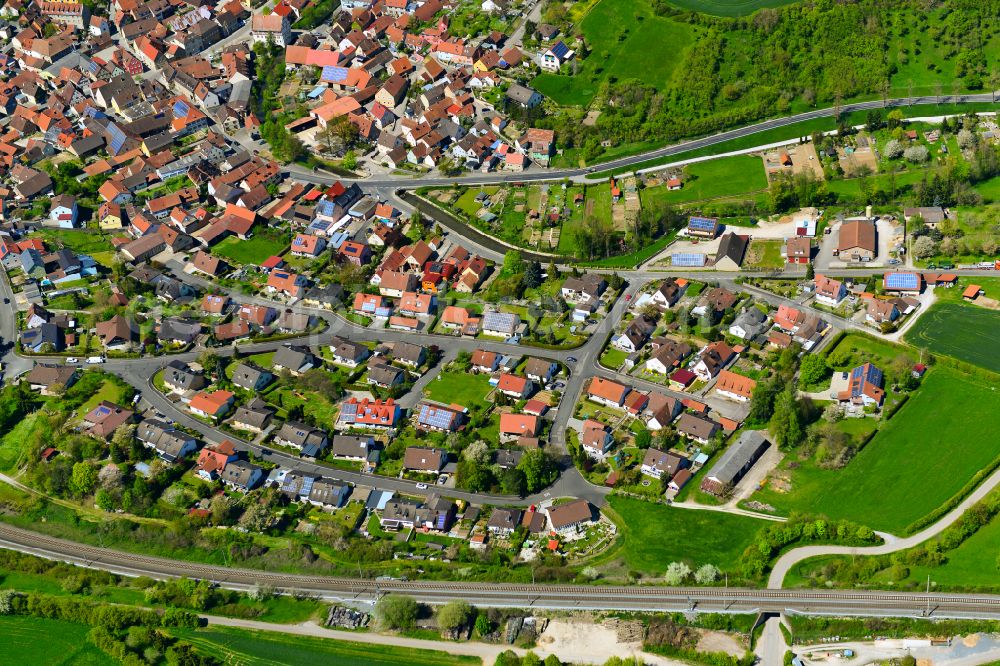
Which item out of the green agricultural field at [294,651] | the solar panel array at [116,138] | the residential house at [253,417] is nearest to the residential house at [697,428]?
the green agricultural field at [294,651]

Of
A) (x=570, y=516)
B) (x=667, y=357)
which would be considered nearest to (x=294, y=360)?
(x=570, y=516)

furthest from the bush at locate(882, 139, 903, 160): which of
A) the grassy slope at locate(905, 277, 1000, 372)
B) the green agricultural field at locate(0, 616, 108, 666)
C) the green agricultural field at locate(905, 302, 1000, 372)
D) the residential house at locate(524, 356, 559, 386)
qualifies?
the green agricultural field at locate(0, 616, 108, 666)

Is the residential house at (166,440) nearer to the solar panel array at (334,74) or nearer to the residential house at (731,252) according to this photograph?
the residential house at (731,252)

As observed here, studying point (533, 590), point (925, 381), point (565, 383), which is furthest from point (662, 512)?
point (925, 381)

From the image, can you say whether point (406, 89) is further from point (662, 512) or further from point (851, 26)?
point (662, 512)

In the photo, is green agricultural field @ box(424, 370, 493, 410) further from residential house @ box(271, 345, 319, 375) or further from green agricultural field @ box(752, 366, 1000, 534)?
green agricultural field @ box(752, 366, 1000, 534)

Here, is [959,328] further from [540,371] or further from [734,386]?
[540,371]

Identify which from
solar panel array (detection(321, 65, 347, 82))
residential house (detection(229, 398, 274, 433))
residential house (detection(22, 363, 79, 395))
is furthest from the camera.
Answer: solar panel array (detection(321, 65, 347, 82))
